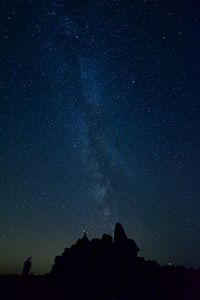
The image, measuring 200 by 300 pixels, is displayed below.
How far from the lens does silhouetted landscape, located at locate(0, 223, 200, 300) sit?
126 ft

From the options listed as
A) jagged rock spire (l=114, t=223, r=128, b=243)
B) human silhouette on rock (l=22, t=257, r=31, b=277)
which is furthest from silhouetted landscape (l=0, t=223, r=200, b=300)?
human silhouette on rock (l=22, t=257, r=31, b=277)

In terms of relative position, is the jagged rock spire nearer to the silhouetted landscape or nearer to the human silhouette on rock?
the silhouetted landscape

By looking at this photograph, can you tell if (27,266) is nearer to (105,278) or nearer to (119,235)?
(105,278)

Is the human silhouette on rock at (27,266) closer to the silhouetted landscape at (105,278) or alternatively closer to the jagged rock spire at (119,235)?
the silhouetted landscape at (105,278)

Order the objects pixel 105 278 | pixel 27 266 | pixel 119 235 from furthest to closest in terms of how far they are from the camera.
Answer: pixel 27 266, pixel 119 235, pixel 105 278

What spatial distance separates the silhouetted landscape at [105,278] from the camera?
38.3 metres

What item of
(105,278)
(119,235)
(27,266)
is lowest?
(105,278)

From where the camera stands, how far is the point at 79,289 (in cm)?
3959

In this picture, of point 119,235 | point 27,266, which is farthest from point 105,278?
point 27,266

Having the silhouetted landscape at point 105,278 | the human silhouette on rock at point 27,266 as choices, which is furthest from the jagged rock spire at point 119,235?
the human silhouette on rock at point 27,266

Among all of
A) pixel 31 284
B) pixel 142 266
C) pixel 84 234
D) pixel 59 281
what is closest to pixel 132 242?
pixel 142 266

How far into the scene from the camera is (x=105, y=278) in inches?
1603

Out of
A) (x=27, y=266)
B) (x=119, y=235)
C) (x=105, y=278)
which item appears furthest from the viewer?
(x=27, y=266)

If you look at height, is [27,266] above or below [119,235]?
below
